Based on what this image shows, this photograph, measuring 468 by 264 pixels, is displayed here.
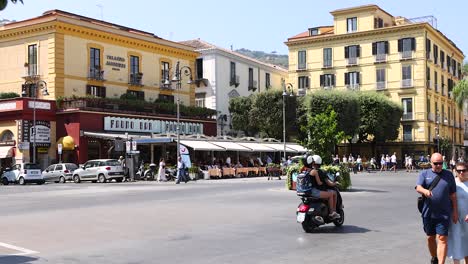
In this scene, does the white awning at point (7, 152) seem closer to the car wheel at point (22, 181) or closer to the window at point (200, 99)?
the car wheel at point (22, 181)

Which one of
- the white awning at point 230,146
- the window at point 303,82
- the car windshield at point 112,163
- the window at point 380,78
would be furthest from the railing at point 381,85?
the car windshield at point 112,163

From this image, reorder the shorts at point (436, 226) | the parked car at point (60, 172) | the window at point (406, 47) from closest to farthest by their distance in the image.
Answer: the shorts at point (436, 226) < the parked car at point (60, 172) < the window at point (406, 47)

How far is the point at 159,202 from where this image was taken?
799 inches


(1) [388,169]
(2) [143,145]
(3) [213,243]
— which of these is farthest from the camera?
(1) [388,169]

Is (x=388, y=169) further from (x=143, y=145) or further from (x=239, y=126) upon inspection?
(x=143, y=145)

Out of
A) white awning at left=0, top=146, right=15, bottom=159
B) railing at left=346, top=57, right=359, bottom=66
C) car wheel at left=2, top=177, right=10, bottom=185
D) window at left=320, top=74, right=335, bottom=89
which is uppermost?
railing at left=346, top=57, right=359, bottom=66

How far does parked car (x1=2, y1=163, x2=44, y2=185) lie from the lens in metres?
38.5

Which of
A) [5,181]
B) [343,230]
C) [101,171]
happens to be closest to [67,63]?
[5,181]

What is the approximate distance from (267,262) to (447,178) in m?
2.91

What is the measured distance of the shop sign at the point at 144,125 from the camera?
149 ft

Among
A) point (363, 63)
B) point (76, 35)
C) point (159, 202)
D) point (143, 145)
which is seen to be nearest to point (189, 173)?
point (143, 145)

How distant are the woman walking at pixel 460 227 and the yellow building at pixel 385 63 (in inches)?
2401

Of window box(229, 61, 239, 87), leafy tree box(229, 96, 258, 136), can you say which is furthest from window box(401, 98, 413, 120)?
window box(229, 61, 239, 87)

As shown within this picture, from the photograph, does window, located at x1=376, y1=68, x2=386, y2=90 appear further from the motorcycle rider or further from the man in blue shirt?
the man in blue shirt
